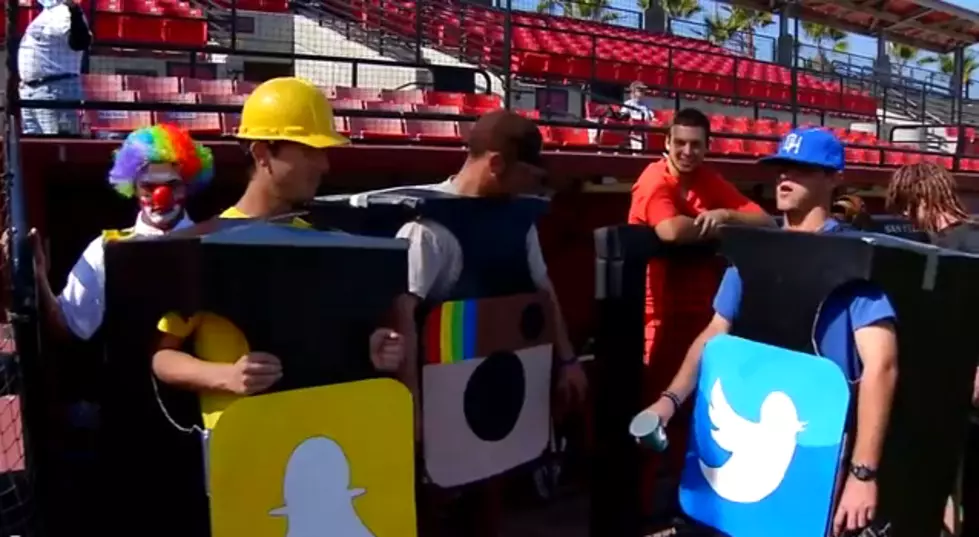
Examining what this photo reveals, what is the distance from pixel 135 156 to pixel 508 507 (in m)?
2.50

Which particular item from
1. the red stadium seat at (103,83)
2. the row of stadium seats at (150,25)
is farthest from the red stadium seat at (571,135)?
the row of stadium seats at (150,25)

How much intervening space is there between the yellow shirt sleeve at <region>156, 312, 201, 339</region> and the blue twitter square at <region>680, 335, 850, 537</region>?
5.09 feet

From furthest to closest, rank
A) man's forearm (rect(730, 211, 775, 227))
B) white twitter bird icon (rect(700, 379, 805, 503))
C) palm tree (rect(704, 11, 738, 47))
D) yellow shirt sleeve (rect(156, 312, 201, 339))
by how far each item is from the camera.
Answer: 1. palm tree (rect(704, 11, 738, 47))
2. man's forearm (rect(730, 211, 775, 227))
3. white twitter bird icon (rect(700, 379, 805, 503))
4. yellow shirt sleeve (rect(156, 312, 201, 339))

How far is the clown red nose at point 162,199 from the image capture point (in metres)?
3.05

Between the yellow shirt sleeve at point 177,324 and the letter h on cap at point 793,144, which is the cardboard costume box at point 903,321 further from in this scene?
the yellow shirt sleeve at point 177,324

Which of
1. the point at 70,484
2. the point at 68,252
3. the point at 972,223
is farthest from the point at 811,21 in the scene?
the point at 70,484

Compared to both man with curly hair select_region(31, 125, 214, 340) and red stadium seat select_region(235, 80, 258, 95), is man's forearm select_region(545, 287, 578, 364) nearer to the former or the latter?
man with curly hair select_region(31, 125, 214, 340)

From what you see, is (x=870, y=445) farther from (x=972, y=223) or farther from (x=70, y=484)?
(x=70, y=484)

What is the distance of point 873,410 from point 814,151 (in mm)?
798

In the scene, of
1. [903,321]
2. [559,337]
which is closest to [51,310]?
[559,337]

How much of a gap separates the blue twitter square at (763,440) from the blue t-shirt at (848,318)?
2.9 inches

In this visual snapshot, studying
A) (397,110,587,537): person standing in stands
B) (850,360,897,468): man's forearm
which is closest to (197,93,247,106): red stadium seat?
(397,110,587,537): person standing in stands

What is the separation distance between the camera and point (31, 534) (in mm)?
2736

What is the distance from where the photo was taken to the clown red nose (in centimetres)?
305
